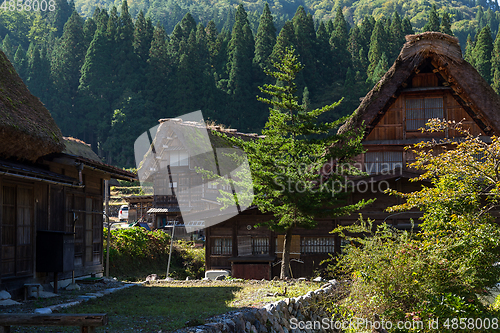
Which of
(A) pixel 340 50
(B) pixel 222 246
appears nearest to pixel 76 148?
(B) pixel 222 246

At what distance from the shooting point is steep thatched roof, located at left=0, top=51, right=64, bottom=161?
29.4ft

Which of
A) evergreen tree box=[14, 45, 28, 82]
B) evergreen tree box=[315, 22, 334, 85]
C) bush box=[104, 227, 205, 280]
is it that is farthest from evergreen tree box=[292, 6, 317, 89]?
evergreen tree box=[14, 45, 28, 82]

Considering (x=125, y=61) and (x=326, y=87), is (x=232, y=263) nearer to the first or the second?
(x=326, y=87)

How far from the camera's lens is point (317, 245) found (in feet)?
58.2

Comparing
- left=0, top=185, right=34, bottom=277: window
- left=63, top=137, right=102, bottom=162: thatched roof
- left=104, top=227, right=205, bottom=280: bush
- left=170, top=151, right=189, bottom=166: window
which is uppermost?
left=63, top=137, right=102, bottom=162: thatched roof

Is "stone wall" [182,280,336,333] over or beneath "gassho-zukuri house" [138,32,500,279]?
beneath

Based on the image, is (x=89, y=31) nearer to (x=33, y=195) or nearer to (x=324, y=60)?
(x=324, y=60)

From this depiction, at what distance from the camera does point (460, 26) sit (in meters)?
102

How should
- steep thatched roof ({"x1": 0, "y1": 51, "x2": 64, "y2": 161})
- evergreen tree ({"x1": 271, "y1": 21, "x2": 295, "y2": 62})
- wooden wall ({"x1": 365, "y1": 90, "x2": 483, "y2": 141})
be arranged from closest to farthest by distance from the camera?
steep thatched roof ({"x1": 0, "y1": 51, "x2": 64, "y2": 161}) → wooden wall ({"x1": 365, "y1": 90, "x2": 483, "y2": 141}) → evergreen tree ({"x1": 271, "y1": 21, "x2": 295, "y2": 62})

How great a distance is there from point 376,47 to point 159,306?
46962 millimetres

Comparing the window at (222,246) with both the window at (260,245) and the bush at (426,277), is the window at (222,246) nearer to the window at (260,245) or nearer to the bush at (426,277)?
the window at (260,245)

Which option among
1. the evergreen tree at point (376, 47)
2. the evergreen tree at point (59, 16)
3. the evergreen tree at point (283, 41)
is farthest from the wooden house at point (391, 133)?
the evergreen tree at point (59, 16)

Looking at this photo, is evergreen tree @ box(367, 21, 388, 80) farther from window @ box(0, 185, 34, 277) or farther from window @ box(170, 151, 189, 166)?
window @ box(0, 185, 34, 277)

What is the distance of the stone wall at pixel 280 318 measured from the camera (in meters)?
6.98
